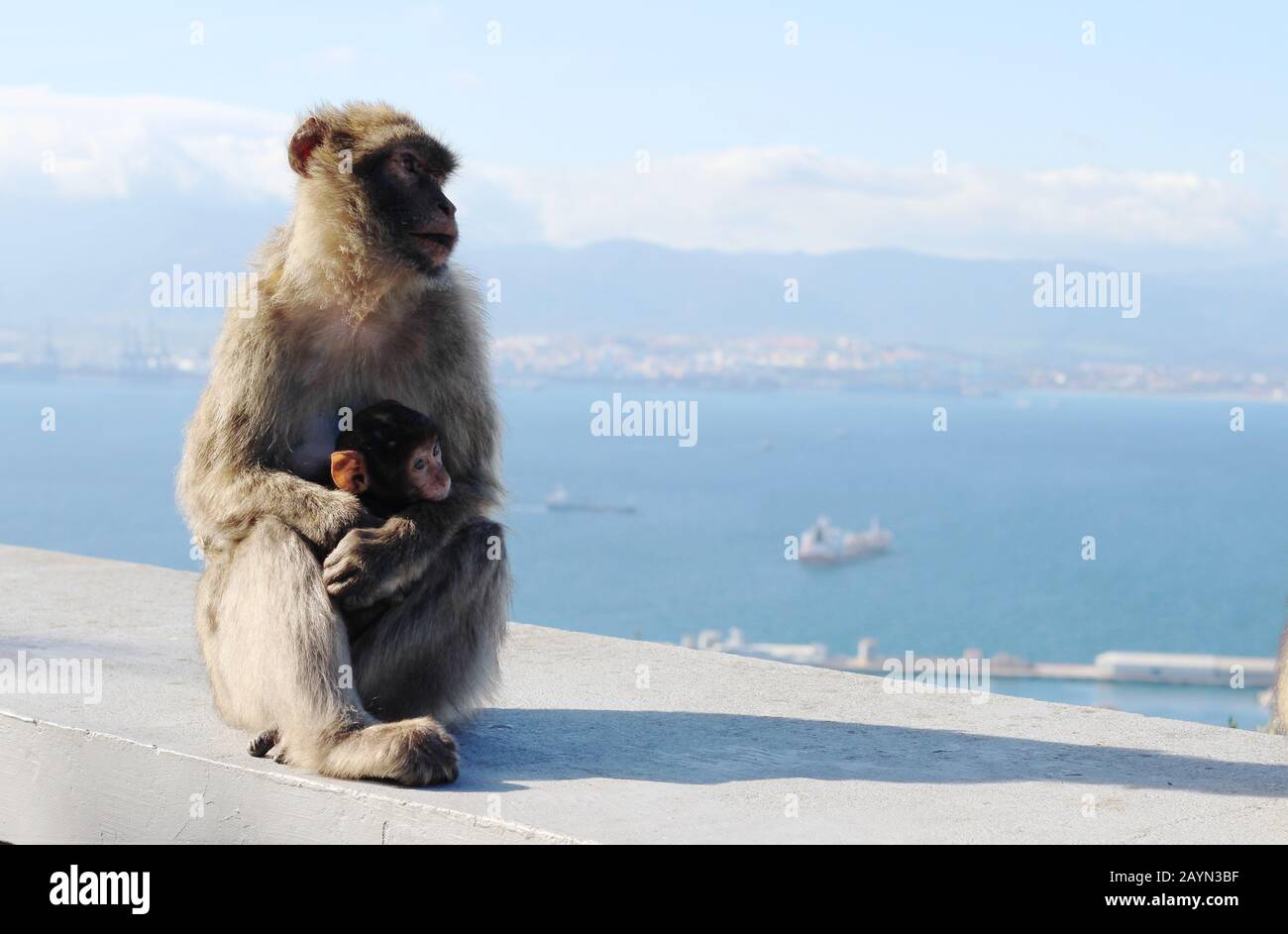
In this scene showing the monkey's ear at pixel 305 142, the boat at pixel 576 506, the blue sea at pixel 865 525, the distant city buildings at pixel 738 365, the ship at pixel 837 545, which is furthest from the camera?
the boat at pixel 576 506

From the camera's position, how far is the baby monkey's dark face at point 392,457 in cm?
338

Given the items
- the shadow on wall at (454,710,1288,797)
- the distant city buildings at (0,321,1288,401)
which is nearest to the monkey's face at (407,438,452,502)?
the shadow on wall at (454,710,1288,797)

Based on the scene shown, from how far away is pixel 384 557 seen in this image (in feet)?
10.8

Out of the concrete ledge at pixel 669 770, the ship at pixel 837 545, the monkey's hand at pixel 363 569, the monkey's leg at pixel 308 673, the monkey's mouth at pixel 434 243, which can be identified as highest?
the ship at pixel 837 545

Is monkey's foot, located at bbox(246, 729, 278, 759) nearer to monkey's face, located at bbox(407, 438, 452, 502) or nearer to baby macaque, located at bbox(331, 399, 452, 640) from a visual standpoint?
baby macaque, located at bbox(331, 399, 452, 640)

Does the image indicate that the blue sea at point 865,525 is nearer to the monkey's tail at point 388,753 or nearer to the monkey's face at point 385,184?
the monkey's face at point 385,184

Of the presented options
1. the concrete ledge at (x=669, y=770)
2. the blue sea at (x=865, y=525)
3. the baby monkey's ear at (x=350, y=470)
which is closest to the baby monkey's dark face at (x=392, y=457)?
the baby monkey's ear at (x=350, y=470)

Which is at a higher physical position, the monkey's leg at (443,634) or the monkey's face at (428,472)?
the monkey's face at (428,472)

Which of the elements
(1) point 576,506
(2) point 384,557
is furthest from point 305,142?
(1) point 576,506

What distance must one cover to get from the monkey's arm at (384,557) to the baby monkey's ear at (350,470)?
0.43 feet

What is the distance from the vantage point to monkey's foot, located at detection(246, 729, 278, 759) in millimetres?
3434

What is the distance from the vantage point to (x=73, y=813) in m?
3.71
